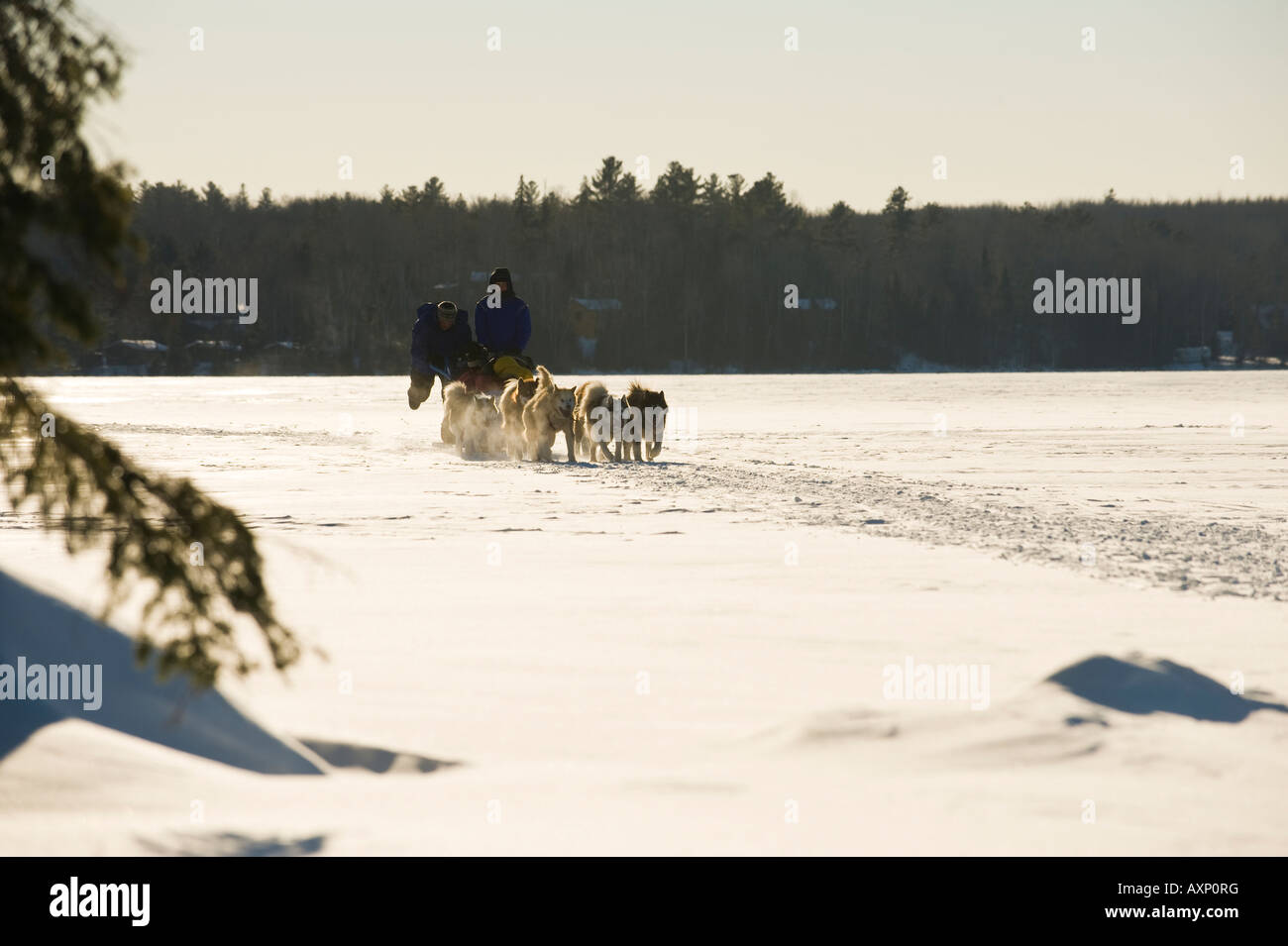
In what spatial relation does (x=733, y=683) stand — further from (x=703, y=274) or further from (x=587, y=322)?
(x=703, y=274)

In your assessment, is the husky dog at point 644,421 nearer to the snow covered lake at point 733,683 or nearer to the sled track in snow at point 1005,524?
the sled track in snow at point 1005,524

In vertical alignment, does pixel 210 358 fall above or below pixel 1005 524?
above

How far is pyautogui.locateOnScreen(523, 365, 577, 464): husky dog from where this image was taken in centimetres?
1338

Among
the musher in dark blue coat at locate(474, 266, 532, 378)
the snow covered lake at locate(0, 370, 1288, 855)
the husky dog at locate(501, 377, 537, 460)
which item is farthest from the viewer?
the musher in dark blue coat at locate(474, 266, 532, 378)

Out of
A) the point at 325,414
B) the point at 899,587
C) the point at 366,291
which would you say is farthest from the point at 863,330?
the point at 899,587

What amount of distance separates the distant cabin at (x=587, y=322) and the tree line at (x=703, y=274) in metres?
0.42

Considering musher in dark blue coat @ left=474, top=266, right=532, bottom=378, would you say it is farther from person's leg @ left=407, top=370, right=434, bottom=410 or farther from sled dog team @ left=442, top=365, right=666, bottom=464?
person's leg @ left=407, top=370, right=434, bottom=410

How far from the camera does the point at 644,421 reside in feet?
44.4

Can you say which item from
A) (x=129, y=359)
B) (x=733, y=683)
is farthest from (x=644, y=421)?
(x=129, y=359)

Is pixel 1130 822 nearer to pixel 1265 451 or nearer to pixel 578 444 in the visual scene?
pixel 578 444

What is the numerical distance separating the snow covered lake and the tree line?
80.3 meters

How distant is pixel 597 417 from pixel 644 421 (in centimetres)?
51

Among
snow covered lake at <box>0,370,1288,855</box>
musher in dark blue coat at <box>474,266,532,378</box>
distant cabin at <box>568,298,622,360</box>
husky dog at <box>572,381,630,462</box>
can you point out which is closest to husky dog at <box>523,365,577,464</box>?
husky dog at <box>572,381,630,462</box>

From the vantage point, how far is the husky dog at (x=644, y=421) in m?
13.5
